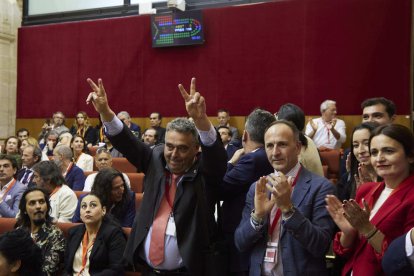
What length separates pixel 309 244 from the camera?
5.47 feet

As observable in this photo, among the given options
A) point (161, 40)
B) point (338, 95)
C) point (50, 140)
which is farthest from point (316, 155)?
point (161, 40)

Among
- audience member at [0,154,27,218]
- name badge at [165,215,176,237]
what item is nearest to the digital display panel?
audience member at [0,154,27,218]

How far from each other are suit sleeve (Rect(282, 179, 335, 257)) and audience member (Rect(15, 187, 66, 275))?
1.55 m

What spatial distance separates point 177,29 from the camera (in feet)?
24.3

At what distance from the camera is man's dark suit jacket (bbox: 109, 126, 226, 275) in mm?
1910

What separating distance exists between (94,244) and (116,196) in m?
0.51

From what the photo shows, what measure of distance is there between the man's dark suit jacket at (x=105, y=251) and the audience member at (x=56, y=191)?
2.52 feet

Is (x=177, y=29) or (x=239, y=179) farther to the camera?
(x=177, y=29)

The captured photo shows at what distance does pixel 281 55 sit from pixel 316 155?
4.58 metres

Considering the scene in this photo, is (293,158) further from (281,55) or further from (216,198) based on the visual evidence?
(281,55)

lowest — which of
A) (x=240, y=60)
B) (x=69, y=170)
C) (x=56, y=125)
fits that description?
(x=69, y=170)

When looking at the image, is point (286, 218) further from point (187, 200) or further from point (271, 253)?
point (187, 200)

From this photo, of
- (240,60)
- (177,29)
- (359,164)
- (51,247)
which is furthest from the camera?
(177,29)

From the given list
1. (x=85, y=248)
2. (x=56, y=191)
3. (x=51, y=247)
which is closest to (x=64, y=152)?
(x=56, y=191)
